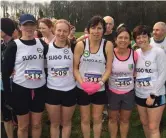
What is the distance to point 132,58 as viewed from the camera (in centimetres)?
408

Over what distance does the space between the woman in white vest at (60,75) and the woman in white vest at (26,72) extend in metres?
0.11

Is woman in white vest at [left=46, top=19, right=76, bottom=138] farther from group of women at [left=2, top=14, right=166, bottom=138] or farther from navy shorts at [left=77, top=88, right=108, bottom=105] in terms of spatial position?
navy shorts at [left=77, top=88, right=108, bottom=105]

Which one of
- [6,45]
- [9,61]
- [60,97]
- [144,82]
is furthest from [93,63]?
[6,45]

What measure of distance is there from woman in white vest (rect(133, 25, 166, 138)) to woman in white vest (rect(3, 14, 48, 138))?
1.34 metres

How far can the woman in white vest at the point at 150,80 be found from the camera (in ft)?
12.8

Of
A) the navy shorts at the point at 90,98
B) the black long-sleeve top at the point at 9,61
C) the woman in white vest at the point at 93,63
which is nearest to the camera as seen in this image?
the black long-sleeve top at the point at 9,61

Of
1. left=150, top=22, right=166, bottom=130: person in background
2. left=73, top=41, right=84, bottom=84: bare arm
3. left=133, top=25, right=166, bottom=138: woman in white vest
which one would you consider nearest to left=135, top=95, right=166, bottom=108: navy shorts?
left=133, top=25, right=166, bottom=138: woman in white vest

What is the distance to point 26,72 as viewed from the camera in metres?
3.79

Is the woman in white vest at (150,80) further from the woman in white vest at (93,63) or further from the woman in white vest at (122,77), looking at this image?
the woman in white vest at (93,63)

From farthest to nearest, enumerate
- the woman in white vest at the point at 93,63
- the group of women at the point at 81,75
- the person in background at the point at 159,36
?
1. the person in background at the point at 159,36
2. the woman in white vest at the point at 93,63
3. the group of women at the point at 81,75

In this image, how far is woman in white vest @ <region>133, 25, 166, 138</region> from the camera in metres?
3.89

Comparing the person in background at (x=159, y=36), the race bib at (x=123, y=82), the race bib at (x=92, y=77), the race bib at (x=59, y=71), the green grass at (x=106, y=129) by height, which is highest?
the person in background at (x=159, y=36)

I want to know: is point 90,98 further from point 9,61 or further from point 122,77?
point 9,61

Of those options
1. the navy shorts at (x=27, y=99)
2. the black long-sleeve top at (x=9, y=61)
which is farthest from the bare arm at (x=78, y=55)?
the black long-sleeve top at (x=9, y=61)
